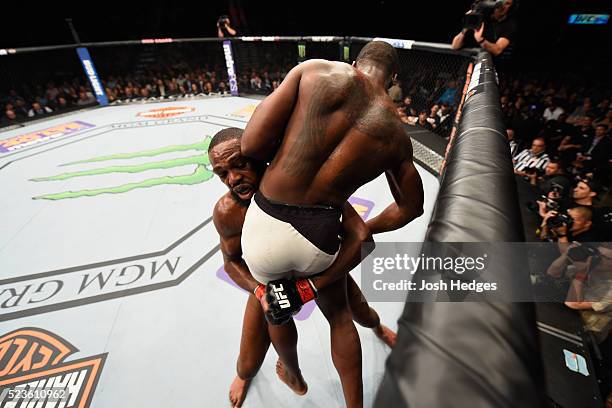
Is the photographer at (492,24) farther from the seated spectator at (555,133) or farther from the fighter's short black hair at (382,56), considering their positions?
the seated spectator at (555,133)

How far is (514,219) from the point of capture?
632 mm

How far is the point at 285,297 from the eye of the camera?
3.43ft

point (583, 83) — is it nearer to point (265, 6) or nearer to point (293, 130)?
point (293, 130)

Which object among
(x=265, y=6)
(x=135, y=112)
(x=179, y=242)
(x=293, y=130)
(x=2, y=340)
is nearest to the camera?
(x=293, y=130)

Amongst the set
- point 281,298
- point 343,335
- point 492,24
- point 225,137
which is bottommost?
point 343,335

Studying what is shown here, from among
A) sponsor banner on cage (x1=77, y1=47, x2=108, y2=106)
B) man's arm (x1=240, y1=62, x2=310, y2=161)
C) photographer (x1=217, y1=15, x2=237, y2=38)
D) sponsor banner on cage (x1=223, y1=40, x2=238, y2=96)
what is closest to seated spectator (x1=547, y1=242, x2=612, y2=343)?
man's arm (x1=240, y1=62, x2=310, y2=161)

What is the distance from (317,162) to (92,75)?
9.22m

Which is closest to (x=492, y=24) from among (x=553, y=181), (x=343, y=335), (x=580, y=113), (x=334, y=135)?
(x=553, y=181)

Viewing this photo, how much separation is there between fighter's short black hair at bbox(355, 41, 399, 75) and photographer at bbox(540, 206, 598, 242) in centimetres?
233

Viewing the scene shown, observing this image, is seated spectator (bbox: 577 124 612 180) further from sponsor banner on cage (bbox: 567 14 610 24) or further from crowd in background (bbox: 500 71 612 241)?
sponsor banner on cage (bbox: 567 14 610 24)

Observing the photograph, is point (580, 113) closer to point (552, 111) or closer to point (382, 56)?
point (552, 111)

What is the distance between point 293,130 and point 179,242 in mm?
2233

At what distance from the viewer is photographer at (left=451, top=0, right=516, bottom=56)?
7.98 feet

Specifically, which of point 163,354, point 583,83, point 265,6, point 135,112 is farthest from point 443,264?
point 265,6
